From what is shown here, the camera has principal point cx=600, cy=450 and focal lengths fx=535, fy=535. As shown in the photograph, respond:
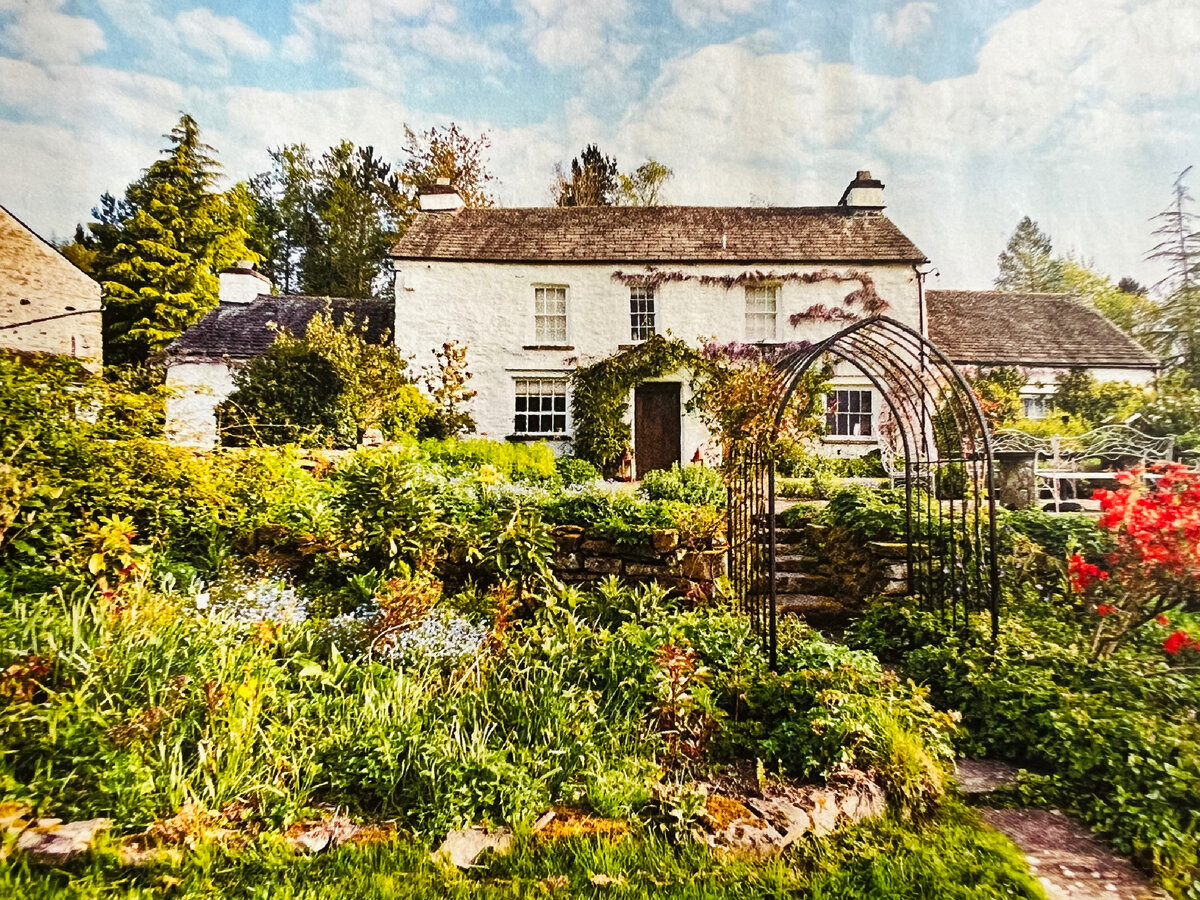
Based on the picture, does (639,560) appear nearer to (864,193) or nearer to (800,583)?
(800,583)

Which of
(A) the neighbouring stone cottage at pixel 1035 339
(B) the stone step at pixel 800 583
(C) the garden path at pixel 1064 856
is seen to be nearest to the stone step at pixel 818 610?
(B) the stone step at pixel 800 583

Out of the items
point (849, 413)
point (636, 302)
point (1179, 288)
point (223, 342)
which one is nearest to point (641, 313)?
point (636, 302)

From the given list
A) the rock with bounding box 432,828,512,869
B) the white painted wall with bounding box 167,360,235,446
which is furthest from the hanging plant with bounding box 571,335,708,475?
the rock with bounding box 432,828,512,869

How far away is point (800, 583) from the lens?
14.9 ft

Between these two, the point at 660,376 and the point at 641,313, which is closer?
the point at 641,313

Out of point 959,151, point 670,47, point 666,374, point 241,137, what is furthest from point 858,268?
point 241,137

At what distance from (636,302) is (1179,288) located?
6.05 metres

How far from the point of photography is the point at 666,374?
27.4ft

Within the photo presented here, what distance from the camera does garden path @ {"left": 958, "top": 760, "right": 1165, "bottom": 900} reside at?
1828 millimetres

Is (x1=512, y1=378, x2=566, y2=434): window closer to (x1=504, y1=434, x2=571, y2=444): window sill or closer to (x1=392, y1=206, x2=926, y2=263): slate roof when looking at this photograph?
(x1=504, y1=434, x2=571, y2=444): window sill

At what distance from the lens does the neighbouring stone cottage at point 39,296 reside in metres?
2.39

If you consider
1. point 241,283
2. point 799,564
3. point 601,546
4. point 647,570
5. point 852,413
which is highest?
point 241,283

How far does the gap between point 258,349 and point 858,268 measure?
7383 millimetres

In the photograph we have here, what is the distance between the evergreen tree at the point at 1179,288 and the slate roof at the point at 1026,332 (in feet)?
0.55
